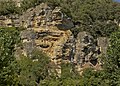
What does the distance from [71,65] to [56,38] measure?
17.0 feet

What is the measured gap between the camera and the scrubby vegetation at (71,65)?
101ft

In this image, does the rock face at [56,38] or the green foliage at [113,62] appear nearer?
the green foliage at [113,62]

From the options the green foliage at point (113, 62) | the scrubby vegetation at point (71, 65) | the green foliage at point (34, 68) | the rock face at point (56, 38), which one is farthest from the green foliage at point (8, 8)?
the green foliage at point (113, 62)

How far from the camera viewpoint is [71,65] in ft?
185

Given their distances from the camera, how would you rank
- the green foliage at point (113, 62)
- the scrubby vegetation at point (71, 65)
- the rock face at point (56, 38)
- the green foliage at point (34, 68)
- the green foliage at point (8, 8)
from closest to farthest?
the scrubby vegetation at point (71, 65) < the green foliage at point (113, 62) < the green foliage at point (34, 68) < the rock face at point (56, 38) < the green foliage at point (8, 8)

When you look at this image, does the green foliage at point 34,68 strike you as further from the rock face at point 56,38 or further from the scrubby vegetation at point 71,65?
the rock face at point 56,38

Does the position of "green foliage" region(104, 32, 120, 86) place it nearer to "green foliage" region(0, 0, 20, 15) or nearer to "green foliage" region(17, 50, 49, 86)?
"green foliage" region(17, 50, 49, 86)

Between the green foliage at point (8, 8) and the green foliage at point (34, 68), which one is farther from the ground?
the green foliage at point (8, 8)

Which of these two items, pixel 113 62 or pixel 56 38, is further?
pixel 56 38

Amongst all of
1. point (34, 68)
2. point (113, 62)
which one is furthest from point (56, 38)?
point (113, 62)

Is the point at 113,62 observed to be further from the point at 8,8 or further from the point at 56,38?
the point at 8,8

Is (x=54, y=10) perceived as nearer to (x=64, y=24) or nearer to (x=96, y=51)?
(x=64, y=24)

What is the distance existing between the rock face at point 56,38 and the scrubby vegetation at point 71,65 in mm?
1972

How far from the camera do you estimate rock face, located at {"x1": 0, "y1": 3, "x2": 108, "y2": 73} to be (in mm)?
57444
